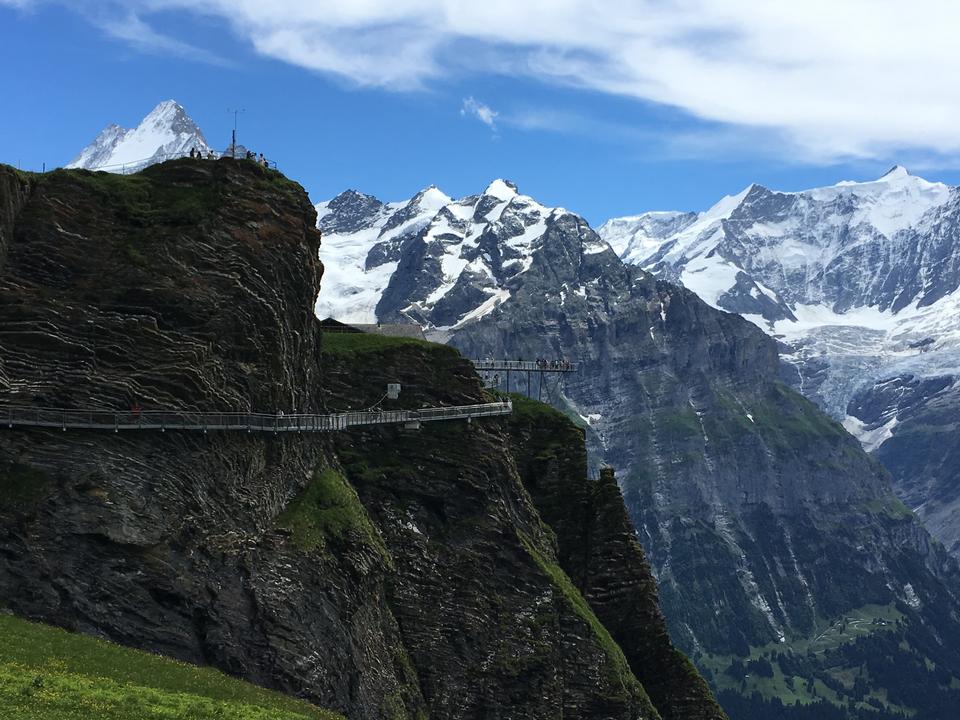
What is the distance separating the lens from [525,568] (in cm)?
11788

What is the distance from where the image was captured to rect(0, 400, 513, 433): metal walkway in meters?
79.7

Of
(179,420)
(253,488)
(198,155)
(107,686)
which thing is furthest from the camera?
(198,155)

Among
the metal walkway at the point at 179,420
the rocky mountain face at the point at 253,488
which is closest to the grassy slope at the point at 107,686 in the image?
the rocky mountain face at the point at 253,488

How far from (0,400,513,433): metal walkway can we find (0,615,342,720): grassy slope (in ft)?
41.9

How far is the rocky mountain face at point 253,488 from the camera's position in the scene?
79500 millimetres

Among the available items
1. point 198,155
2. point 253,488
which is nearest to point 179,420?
point 253,488

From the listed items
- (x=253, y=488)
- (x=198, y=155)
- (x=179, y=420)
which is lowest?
(x=253, y=488)

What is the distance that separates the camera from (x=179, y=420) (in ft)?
282

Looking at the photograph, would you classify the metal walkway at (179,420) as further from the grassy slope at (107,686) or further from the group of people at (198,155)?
the group of people at (198,155)

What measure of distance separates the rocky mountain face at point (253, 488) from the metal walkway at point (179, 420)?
795mm

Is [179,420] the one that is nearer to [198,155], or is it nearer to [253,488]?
[253,488]

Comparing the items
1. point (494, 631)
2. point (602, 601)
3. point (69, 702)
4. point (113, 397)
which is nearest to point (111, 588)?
point (113, 397)

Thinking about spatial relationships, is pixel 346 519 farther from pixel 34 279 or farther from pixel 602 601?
pixel 602 601

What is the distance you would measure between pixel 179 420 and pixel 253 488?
8.84m
